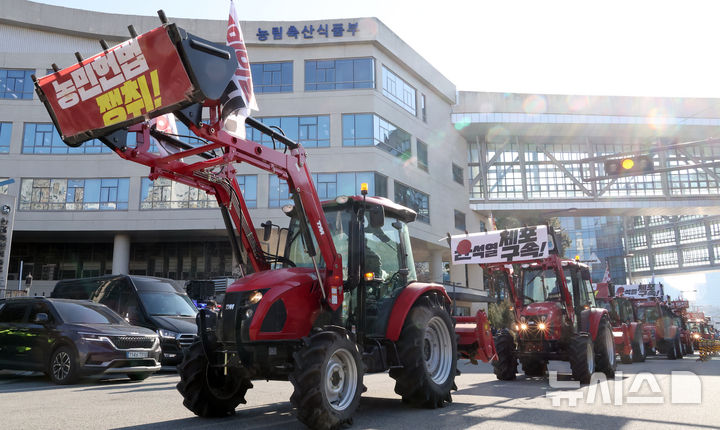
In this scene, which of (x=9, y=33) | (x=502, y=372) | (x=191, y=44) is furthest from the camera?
(x=9, y=33)

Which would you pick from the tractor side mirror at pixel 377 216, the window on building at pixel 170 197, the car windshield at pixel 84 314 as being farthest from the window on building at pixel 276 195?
the tractor side mirror at pixel 377 216

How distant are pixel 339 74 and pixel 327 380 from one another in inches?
1191

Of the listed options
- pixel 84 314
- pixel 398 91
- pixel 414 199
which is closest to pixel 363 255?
pixel 84 314

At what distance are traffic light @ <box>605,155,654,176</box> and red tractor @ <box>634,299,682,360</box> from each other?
955 cm

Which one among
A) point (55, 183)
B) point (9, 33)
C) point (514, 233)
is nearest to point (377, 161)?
point (55, 183)

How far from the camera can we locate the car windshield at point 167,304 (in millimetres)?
13906

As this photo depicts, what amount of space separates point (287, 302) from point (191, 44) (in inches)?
103

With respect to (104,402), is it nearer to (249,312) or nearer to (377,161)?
(249,312)

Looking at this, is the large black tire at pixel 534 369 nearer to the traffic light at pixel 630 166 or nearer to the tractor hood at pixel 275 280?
the traffic light at pixel 630 166

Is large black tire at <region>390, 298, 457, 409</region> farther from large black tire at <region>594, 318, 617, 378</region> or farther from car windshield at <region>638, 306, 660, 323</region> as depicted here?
car windshield at <region>638, 306, 660, 323</region>

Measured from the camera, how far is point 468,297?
3328 cm

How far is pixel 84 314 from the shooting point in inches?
432

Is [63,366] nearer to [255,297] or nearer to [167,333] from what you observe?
[167,333]

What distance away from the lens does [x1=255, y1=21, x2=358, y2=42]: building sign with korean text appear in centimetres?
Result: 3409
